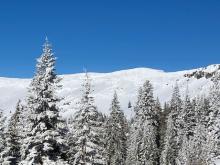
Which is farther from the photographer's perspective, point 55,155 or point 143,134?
point 143,134

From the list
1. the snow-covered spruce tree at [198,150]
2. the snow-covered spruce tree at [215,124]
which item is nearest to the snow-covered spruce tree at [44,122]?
the snow-covered spruce tree at [198,150]

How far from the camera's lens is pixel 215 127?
8412 cm

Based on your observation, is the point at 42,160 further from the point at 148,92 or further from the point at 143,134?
the point at 143,134

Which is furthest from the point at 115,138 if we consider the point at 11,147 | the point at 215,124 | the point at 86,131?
the point at 86,131

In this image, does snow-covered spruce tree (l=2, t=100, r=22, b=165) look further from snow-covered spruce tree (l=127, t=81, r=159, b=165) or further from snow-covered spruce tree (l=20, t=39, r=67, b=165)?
snow-covered spruce tree (l=127, t=81, r=159, b=165)

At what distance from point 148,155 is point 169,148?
6.59 meters

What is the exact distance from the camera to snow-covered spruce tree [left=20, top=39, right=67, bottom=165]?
1258 inches

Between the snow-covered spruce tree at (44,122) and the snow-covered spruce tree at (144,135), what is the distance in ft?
154

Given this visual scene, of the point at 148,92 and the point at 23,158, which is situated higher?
the point at 148,92

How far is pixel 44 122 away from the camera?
3228 cm

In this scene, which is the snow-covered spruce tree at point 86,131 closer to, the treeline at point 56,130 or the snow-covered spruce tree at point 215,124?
Answer: the treeline at point 56,130

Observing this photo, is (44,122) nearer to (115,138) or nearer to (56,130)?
(56,130)

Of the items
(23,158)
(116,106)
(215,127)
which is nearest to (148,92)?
(116,106)

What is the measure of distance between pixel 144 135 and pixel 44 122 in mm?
53995
